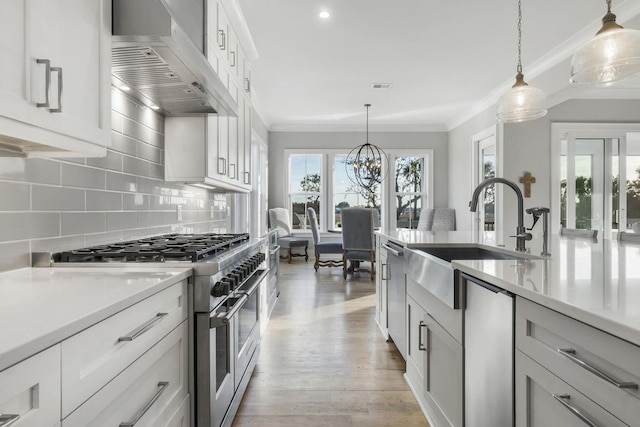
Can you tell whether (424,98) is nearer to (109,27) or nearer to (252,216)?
(252,216)

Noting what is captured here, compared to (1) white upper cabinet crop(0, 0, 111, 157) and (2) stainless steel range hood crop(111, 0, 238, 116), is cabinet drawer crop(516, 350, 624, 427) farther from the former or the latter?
(2) stainless steel range hood crop(111, 0, 238, 116)

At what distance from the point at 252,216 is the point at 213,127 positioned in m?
3.34

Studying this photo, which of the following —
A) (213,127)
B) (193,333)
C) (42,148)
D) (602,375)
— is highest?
(213,127)

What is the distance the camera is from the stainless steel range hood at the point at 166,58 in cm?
138

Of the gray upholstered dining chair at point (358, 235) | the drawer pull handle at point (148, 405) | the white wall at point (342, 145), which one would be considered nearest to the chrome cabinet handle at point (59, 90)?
the drawer pull handle at point (148, 405)

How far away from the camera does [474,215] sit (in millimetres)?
6332

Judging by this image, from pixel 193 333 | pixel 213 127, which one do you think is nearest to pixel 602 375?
pixel 193 333

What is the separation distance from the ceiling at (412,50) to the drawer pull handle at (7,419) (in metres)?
3.17

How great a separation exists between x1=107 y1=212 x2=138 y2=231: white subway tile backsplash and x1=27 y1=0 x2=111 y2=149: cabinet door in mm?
678

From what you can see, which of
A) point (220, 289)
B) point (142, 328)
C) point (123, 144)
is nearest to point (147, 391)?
point (142, 328)

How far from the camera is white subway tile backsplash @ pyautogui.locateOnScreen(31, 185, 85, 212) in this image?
1.41 m

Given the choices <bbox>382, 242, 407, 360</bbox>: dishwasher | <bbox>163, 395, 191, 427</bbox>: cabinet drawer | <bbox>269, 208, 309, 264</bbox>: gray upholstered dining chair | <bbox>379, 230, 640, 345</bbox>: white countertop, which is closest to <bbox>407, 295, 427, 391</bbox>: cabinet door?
<bbox>382, 242, 407, 360</bbox>: dishwasher

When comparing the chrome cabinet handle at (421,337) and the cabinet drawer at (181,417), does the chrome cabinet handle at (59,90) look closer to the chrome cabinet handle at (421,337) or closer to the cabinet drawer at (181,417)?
the cabinet drawer at (181,417)

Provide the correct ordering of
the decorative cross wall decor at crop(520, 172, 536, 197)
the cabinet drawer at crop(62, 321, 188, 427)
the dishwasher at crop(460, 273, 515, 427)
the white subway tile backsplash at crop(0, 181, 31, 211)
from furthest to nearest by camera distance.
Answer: the decorative cross wall decor at crop(520, 172, 536, 197)
the white subway tile backsplash at crop(0, 181, 31, 211)
the dishwasher at crop(460, 273, 515, 427)
the cabinet drawer at crop(62, 321, 188, 427)
